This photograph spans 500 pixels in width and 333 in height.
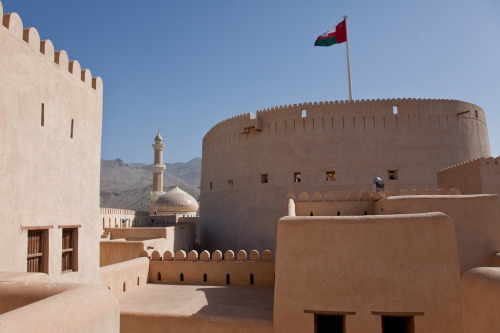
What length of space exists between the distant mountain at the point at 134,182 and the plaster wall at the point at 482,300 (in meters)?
68.2

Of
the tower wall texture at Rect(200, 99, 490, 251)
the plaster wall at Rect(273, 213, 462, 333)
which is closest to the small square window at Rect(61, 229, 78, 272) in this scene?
the plaster wall at Rect(273, 213, 462, 333)

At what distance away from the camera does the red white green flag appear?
18500mm

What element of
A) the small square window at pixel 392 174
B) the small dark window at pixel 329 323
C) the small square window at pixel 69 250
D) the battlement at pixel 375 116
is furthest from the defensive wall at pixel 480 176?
the small square window at pixel 69 250

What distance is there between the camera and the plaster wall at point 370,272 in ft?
18.3

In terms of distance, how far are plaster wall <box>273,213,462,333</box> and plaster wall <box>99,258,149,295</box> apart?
3.53 m

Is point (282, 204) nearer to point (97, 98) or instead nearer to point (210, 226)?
A: point (210, 226)

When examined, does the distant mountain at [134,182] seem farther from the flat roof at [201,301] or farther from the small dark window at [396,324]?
the small dark window at [396,324]

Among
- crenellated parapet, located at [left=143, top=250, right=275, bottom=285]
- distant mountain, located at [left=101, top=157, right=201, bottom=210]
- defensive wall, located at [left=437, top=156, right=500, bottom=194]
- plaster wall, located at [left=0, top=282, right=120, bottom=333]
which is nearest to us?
plaster wall, located at [left=0, top=282, right=120, bottom=333]

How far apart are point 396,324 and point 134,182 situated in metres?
104

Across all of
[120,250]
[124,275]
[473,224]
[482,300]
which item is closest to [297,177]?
[120,250]

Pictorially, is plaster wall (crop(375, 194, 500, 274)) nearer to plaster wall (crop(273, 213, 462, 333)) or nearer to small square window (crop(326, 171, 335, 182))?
plaster wall (crop(273, 213, 462, 333))

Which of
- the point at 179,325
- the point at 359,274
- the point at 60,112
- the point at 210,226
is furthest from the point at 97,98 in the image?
the point at 210,226

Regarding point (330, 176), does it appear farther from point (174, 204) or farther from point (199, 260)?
point (174, 204)

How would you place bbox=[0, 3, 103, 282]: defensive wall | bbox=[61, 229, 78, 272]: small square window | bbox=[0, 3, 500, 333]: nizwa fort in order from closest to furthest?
bbox=[0, 3, 500, 333]: nizwa fort < bbox=[0, 3, 103, 282]: defensive wall < bbox=[61, 229, 78, 272]: small square window
